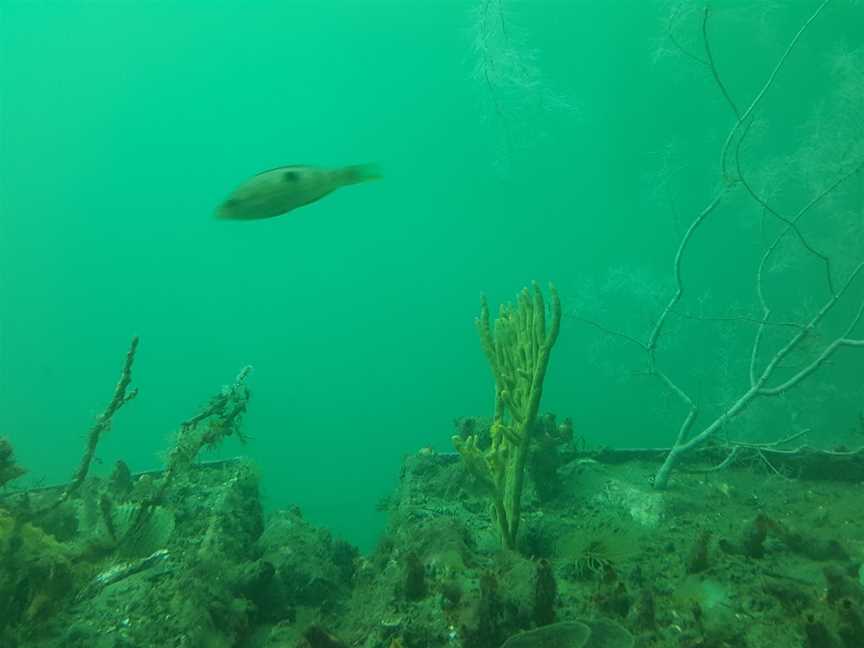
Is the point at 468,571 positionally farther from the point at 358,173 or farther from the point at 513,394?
the point at 358,173

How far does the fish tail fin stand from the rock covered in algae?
A: 2435 millimetres

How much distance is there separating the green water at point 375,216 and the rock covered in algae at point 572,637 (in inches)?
378

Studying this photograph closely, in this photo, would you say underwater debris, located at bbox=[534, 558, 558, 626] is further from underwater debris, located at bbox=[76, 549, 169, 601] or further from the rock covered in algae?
A: underwater debris, located at bbox=[76, 549, 169, 601]

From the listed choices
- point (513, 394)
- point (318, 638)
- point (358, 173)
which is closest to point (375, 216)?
point (513, 394)

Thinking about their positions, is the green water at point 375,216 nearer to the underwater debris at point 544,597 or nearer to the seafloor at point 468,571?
the seafloor at point 468,571

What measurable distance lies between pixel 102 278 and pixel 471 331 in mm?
35639

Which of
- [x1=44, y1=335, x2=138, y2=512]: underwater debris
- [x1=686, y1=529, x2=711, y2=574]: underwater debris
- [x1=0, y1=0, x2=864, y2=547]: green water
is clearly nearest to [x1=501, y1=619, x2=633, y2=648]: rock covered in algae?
[x1=686, y1=529, x2=711, y2=574]: underwater debris

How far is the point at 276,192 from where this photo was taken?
266cm

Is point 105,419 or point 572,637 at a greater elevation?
point 105,419

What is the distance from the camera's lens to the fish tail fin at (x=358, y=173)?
9.18 feet

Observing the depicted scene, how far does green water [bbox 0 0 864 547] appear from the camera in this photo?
20.7 m

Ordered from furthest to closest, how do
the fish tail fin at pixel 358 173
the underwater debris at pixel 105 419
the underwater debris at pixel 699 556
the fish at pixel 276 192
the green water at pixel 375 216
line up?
1. the green water at pixel 375 216
2. the underwater debris at pixel 105 419
3. the underwater debris at pixel 699 556
4. the fish tail fin at pixel 358 173
5. the fish at pixel 276 192

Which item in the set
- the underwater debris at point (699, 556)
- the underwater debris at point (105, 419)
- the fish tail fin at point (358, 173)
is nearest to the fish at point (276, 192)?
the fish tail fin at point (358, 173)

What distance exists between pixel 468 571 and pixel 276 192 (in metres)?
2.61
